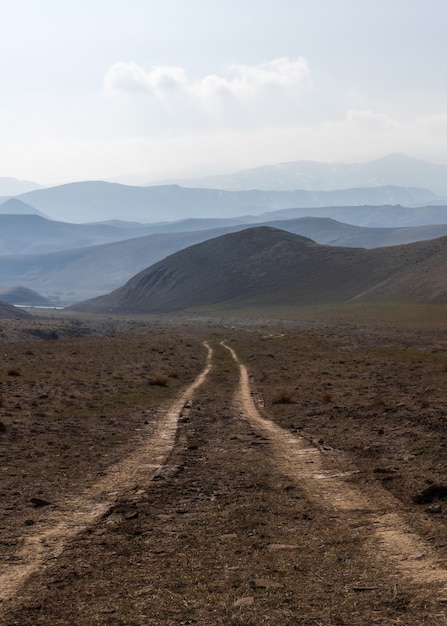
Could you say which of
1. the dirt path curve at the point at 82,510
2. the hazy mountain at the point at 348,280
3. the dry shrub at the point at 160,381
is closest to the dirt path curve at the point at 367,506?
the dirt path curve at the point at 82,510

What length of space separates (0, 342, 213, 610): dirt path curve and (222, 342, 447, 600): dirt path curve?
3.24 m

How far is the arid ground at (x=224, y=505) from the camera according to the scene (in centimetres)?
816

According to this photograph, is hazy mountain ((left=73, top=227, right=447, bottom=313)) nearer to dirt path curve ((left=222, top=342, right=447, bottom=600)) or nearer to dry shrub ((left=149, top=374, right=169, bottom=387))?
dry shrub ((left=149, top=374, right=169, bottom=387))

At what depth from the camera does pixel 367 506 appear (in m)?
12.4

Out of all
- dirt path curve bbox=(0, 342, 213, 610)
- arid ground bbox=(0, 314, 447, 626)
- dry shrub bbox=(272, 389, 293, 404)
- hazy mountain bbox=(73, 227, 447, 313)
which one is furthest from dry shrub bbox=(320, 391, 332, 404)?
hazy mountain bbox=(73, 227, 447, 313)

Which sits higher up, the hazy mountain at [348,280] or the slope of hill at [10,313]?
the hazy mountain at [348,280]

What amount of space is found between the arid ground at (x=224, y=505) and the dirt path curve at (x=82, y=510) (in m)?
0.05

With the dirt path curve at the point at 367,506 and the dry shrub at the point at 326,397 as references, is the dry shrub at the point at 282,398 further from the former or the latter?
the dirt path curve at the point at 367,506

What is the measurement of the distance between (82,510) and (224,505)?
2.70 m

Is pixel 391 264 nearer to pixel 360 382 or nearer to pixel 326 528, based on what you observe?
pixel 360 382

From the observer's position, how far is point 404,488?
13562 millimetres

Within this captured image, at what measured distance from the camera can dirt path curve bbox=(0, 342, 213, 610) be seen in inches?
369

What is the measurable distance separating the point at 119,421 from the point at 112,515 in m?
11.5

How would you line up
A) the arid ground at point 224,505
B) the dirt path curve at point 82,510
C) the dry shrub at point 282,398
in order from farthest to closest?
the dry shrub at point 282,398 → the dirt path curve at point 82,510 → the arid ground at point 224,505
